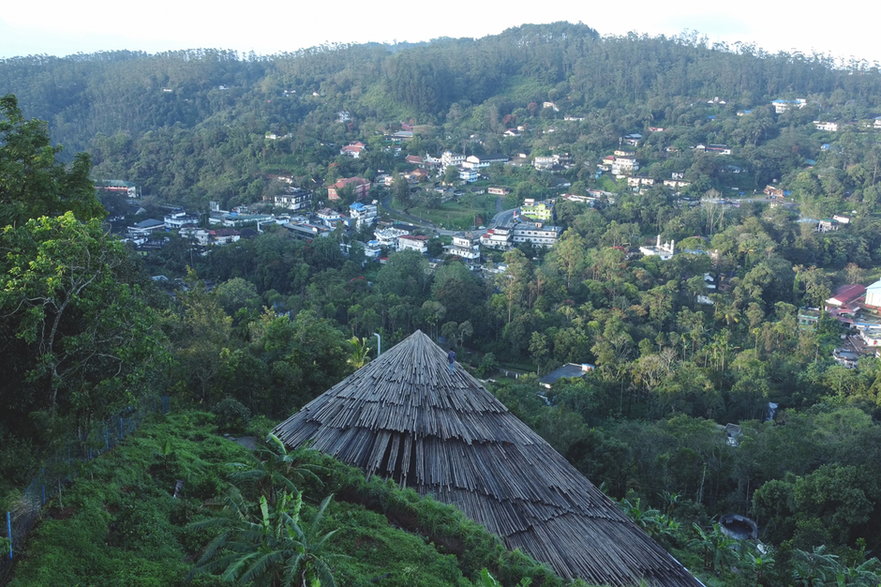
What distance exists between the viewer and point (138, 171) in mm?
45938

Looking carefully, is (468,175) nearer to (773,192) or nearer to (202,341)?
(773,192)

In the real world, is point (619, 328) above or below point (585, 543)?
below

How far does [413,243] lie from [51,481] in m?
28.5

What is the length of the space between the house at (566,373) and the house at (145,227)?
2108 centimetres

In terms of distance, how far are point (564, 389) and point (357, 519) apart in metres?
13.4

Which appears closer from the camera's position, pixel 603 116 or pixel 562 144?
pixel 562 144

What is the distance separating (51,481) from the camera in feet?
19.1

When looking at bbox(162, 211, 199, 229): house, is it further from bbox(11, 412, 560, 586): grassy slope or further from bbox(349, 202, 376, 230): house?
bbox(11, 412, 560, 586): grassy slope

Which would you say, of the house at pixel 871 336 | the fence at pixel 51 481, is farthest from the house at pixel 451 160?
the fence at pixel 51 481

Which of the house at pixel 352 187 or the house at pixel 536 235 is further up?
the house at pixel 352 187

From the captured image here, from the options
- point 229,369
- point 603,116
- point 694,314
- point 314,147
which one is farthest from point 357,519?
point 603,116

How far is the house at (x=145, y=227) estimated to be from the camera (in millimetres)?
33719

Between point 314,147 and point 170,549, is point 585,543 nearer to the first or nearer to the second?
point 170,549

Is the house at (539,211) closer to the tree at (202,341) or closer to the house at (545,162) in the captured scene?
the house at (545,162)
